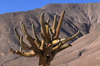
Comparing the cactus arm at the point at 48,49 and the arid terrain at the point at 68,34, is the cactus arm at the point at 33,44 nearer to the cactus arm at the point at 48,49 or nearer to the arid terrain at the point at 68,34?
the cactus arm at the point at 48,49

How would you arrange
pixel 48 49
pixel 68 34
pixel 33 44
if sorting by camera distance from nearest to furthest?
pixel 33 44
pixel 48 49
pixel 68 34

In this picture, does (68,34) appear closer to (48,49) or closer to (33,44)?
(48,49)

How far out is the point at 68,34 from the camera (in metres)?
56.1

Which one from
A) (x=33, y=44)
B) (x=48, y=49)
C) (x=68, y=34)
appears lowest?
(x=68, y=34)

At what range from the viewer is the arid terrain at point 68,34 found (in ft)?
90.0

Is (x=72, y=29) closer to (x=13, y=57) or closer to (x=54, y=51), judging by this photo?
(x=13, y=57)

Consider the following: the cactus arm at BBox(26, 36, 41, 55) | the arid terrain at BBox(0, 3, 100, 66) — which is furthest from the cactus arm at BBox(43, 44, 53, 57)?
the arid terrain at BBox(0, 3, 100, 66)

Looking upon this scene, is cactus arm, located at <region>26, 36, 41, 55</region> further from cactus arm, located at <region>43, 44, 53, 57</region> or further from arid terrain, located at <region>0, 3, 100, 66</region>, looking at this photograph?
arid terrain, located at <region>0, 3, 100, 66</region>

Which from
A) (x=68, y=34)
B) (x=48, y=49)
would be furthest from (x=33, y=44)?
(x=68, y=34)

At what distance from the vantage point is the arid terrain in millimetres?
27438

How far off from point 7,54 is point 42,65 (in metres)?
37.2

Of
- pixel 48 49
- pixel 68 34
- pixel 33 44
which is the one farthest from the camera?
pixel 68 34

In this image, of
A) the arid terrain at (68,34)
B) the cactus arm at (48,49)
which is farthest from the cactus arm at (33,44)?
the arid terrain at (68,34)

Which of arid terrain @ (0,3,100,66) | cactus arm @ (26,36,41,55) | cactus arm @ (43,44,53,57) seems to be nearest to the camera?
cactus arm @ (26,36,41,55)
